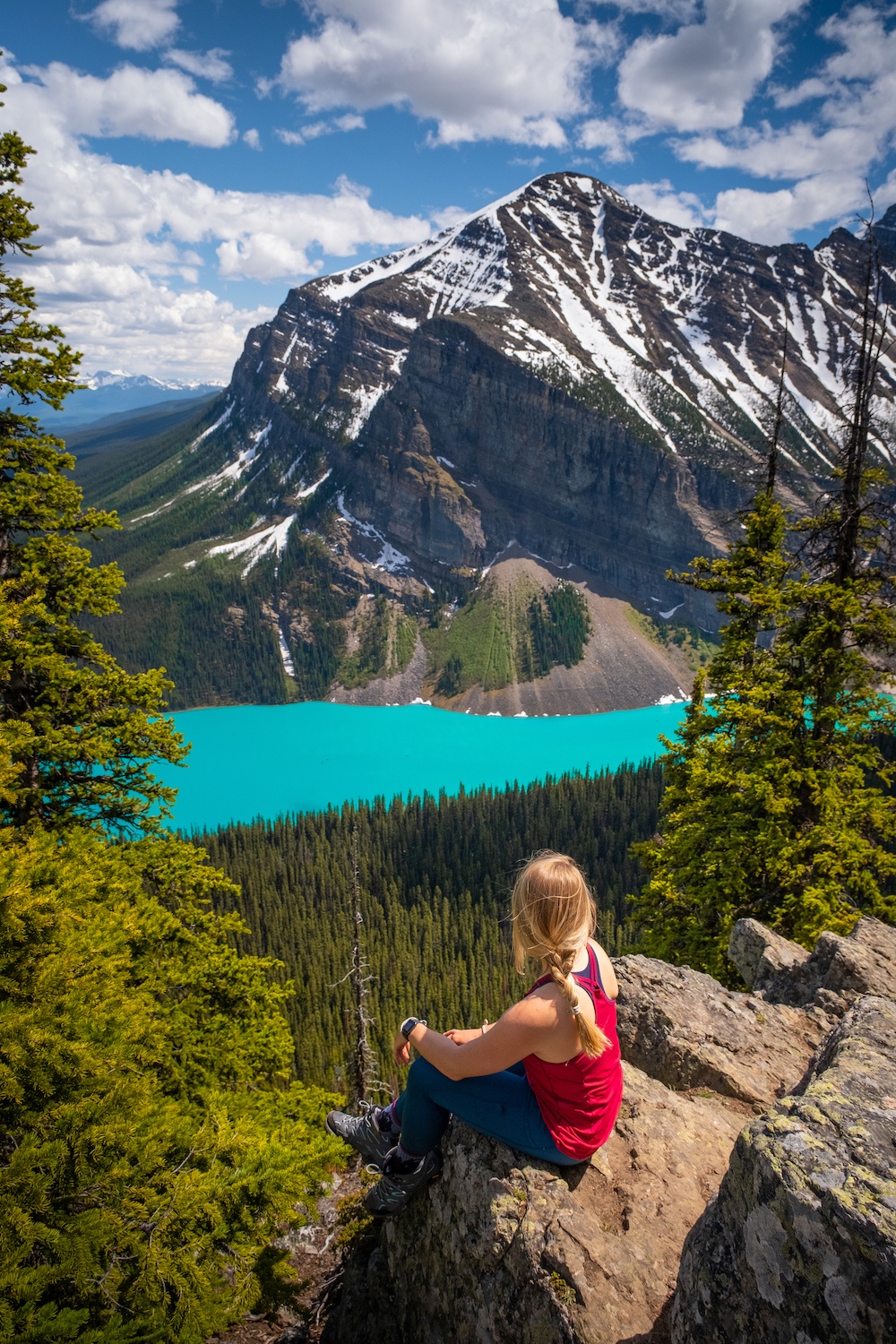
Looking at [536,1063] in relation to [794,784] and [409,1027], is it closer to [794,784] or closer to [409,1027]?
[409,1027]

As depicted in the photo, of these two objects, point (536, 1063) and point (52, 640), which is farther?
point (52, 640)

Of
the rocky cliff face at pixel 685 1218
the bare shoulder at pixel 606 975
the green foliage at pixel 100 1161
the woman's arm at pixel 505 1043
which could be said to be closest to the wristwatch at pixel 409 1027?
the woman's arm at pixel 505 1043

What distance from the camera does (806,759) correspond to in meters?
14.7

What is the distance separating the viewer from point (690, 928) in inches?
610

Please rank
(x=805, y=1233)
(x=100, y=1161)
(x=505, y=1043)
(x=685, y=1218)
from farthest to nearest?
(x=100, y=1161) < (x=685, y=1218) < (x=505, y=1043) < (x=805, y=1233)

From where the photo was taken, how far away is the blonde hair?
5.36 m

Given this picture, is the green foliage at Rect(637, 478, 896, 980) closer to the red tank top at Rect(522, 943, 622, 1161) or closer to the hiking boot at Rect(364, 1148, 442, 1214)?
the red tank top at Rect(522, 943, 622, 1161)

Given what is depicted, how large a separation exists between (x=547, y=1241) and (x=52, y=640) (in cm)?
1096

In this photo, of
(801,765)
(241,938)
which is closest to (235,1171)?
(801,765)

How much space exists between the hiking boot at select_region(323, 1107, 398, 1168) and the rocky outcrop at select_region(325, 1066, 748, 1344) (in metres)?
0.56

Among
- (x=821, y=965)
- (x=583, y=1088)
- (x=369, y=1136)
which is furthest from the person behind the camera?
(x=821, y=965)

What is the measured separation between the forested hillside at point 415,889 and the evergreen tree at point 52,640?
37.1 metres

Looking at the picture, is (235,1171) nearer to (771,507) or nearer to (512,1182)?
(512,1182)

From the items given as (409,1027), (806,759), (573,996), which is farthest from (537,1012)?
(806,759)
